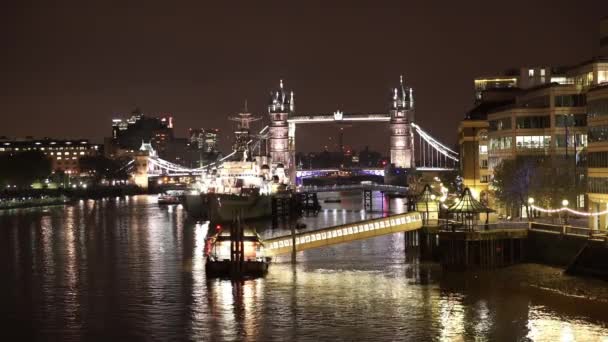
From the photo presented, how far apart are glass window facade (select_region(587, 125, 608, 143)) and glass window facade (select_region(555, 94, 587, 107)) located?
943 cm

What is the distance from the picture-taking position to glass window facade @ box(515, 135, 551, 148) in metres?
56.5

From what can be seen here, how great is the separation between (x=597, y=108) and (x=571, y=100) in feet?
34.9

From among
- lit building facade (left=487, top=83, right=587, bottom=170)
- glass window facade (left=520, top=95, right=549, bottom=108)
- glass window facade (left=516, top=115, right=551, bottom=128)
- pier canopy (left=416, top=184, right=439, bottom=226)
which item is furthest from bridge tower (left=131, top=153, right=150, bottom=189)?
pier canopy (left=416, top=184, right=439, bottom=226)

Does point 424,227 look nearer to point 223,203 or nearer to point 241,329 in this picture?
A: point 241,329

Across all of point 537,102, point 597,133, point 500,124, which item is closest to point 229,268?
point 597,133

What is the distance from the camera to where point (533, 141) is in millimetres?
57500

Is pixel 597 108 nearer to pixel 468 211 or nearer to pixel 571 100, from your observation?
pixel 468 211

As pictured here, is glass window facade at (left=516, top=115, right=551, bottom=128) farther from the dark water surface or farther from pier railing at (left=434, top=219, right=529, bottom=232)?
pier railing at (left=434, top=219, right=529, bottom=232)

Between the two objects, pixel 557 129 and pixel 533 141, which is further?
pixel 533 141

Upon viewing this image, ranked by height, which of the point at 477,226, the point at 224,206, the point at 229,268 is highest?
the point at 224,206

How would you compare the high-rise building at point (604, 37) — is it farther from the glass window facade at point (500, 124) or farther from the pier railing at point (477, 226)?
the pier railing at point (477, 226)

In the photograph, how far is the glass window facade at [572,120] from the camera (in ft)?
176

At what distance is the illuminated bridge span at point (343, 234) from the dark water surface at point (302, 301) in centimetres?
93

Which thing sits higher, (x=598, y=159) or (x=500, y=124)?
(x=500, y=124)
